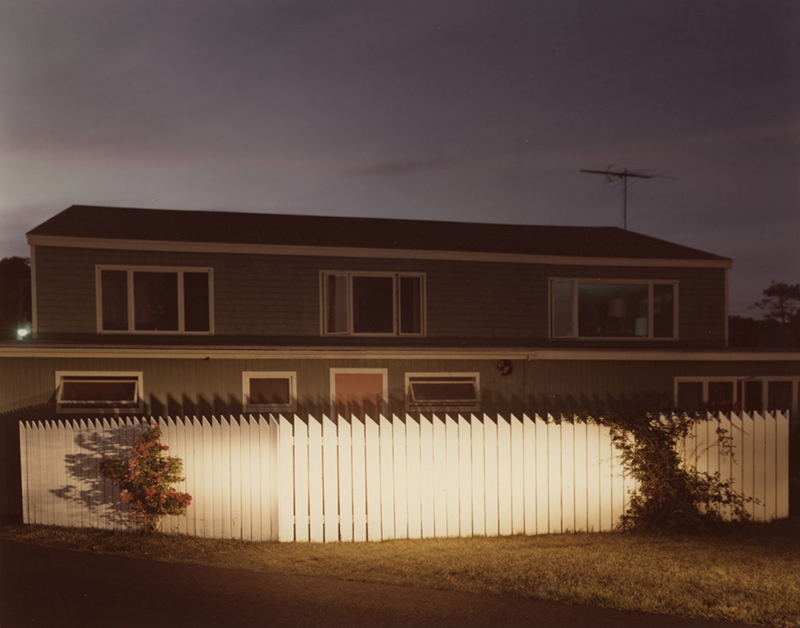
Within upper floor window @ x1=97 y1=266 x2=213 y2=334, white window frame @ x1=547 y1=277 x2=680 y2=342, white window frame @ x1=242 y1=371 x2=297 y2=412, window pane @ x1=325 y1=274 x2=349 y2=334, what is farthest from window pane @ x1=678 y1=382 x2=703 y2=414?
upper floor window @ x1=97 y1=266 x2=213 y2=334

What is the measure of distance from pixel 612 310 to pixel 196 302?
9991 mm

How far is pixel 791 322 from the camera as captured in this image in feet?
151

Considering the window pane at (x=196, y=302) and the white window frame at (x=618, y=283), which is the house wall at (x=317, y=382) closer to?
the white window frame at (x=618, y=283)

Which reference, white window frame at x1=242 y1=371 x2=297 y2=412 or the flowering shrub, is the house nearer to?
white window frame at x1=242 y1=371 x2=297 y2=412

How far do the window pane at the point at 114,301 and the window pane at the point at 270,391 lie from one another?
121 inches

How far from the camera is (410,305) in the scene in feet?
53.9

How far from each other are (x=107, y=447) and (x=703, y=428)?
25.8ft

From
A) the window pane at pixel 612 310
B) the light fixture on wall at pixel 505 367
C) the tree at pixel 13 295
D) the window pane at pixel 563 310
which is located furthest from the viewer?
the tree at pixel 13 295

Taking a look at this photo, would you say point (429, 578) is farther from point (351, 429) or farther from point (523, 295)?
point (523, 295)

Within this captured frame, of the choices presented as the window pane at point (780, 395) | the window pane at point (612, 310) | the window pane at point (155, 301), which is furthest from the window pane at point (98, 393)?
the window pane at point (780, 395)

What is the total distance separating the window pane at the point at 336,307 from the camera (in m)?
16.0

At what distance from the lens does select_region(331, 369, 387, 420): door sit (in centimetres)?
1505

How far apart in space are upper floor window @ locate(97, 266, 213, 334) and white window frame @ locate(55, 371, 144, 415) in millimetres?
1244

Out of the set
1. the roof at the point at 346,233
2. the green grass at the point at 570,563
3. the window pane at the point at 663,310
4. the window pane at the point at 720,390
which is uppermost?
the roof at the point at 346,233
